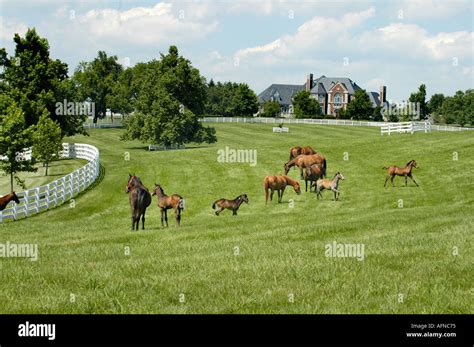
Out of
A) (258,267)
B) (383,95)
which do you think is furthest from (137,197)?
(383,95)

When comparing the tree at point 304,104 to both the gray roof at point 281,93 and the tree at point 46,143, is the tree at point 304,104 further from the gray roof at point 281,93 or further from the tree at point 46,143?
the tree at point 46,143

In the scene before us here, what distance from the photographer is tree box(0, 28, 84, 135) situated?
6066 centimetres

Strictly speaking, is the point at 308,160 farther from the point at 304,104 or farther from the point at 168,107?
the point at 304,104

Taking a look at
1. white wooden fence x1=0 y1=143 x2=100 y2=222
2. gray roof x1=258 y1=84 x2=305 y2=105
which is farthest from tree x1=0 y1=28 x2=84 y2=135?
gray roof x1=258 y1=84 x2=305 y2=105

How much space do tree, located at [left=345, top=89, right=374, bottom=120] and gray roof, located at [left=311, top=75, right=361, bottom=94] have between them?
3759 cm

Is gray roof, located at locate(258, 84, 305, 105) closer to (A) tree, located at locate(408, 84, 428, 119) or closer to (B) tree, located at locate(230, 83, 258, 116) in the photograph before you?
(B) tree, located at locate(230, 83, 258, 116)

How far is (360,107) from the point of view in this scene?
129375mm

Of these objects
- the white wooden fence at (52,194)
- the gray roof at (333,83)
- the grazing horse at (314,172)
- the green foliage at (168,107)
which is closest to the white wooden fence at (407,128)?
the green foliage at (168,107)

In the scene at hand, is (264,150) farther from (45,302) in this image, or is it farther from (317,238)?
(45,302)

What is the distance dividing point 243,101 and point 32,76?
296ft

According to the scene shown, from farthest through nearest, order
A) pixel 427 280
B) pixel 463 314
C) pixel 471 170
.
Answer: pixel 471 170 < pixel 427 280 < pixel 463 314

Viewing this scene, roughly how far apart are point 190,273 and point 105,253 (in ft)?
12.5

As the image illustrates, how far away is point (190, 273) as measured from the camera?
10219 mm

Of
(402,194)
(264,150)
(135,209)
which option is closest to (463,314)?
(135,209)
